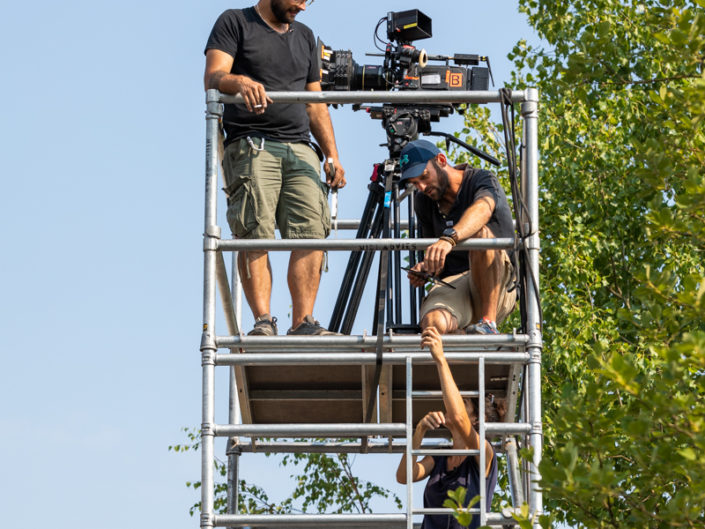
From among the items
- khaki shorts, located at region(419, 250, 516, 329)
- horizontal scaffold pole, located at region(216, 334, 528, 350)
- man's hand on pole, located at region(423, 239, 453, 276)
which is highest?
man's hand on pole, located at region(423, 239, 453, 276)

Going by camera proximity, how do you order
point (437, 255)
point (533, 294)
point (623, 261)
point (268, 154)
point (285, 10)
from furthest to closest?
point (623, 261) → point (285, 10) → point (268, 154) → point (533, 294) → point (437, 255)

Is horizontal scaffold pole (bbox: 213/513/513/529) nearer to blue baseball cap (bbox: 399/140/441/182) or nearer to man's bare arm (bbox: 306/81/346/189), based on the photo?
blue baseball cap (bbox: 399/140/441/182)

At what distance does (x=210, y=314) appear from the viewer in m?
6.08

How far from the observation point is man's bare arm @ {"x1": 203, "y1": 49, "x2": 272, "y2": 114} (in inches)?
249

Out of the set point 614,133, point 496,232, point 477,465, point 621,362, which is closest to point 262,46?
point 496,232

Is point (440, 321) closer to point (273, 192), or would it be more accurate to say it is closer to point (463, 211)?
point (463, 211)

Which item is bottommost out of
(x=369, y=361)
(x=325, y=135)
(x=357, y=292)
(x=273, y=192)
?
(x=369, y=361)

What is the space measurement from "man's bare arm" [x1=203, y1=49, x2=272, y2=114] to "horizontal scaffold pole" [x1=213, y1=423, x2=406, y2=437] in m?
1.57

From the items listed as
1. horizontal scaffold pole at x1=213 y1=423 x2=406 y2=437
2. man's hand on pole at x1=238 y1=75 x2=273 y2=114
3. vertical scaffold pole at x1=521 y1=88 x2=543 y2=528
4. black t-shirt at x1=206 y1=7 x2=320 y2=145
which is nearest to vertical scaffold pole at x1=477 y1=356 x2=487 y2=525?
vertical scaffold pole at x1=521 y1=88 x2=543 y2=528

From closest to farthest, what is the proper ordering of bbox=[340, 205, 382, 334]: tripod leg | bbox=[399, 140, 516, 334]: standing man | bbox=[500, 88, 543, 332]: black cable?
1. bbox=[500, 88, 543, 332]: black cable
2. bbox=[399, 140, 516, 334]: standing man
3. bbox=[340, 205, 382, 334]: tripod leg

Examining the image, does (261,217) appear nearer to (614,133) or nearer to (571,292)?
(571,292)

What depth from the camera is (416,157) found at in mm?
6750

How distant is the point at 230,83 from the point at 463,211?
1401 mm

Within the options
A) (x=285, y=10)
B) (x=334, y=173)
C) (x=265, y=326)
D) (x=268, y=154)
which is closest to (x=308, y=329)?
(x=265, y=326)
